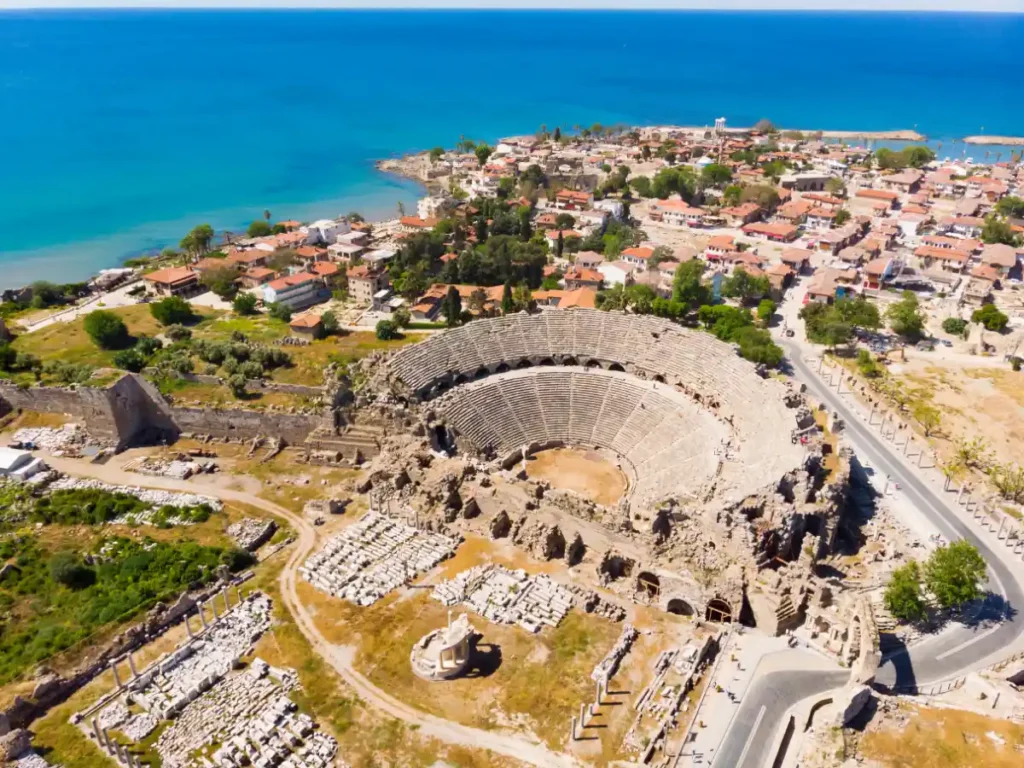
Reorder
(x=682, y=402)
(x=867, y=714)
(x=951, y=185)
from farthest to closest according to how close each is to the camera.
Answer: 1. (x=951, y=185)
2. (x=682, y=402)
3. (x=867, y=714)

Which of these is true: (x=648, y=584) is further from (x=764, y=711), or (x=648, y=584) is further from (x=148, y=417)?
(x=148, y=417)

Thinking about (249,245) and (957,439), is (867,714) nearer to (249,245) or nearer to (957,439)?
(957,439)

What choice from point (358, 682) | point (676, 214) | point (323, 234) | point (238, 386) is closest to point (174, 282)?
point (323, 234)

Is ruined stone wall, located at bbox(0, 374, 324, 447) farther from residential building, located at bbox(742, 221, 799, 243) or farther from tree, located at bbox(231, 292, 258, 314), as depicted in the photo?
residential building, located at bbox(742, 221, 799, 243)

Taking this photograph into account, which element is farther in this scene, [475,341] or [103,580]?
[475,341]

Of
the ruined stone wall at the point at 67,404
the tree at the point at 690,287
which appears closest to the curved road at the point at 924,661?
the tree at the point at 690,287

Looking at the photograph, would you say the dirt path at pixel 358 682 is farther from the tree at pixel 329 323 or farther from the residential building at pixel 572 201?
the residential building at pixel 572 201

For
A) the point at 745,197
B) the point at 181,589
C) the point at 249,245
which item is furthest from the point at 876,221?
the point at 181,589
